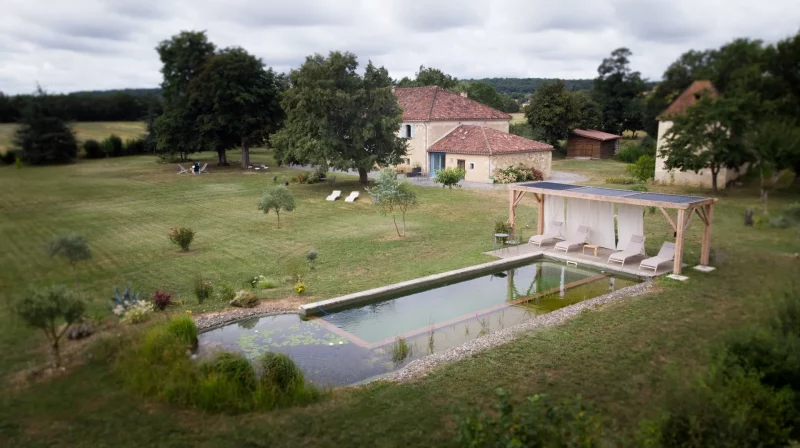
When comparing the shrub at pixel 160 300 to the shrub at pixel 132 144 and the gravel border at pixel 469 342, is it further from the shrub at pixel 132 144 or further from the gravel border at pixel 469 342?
the shrub at pixel 132 144

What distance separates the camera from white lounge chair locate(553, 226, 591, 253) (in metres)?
15.7

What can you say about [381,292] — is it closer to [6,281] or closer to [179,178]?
[6,281]

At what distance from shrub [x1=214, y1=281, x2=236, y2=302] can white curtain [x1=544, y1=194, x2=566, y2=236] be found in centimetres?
998

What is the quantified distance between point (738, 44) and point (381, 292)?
894cm

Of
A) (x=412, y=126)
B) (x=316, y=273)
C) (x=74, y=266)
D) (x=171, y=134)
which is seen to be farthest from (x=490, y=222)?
(x=171, y=134)

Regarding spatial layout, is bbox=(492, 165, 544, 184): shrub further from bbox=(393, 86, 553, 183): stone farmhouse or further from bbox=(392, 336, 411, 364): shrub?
bbox=(392, 336, 411, 364): shrub

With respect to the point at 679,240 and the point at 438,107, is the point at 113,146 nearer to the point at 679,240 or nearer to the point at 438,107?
the point at 679,240

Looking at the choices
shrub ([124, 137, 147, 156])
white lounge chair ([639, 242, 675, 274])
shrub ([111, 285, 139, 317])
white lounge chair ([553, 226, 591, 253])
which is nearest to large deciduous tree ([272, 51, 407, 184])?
shrub ([124, 137, 147, 156])

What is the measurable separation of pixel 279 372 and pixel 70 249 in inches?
161

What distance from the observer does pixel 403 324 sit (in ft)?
36.1

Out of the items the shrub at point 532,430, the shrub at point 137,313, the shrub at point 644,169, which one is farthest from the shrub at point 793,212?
the shrub at point 644,169

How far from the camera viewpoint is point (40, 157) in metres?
8.18

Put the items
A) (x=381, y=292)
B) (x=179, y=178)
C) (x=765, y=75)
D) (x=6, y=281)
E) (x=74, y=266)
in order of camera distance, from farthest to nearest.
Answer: (x=179, y=178) → (x=381, y=292) → (x=74, y=266) → (x=6, y=281) → (x=765, y=75)

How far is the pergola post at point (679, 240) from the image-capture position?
12609 millimetres
